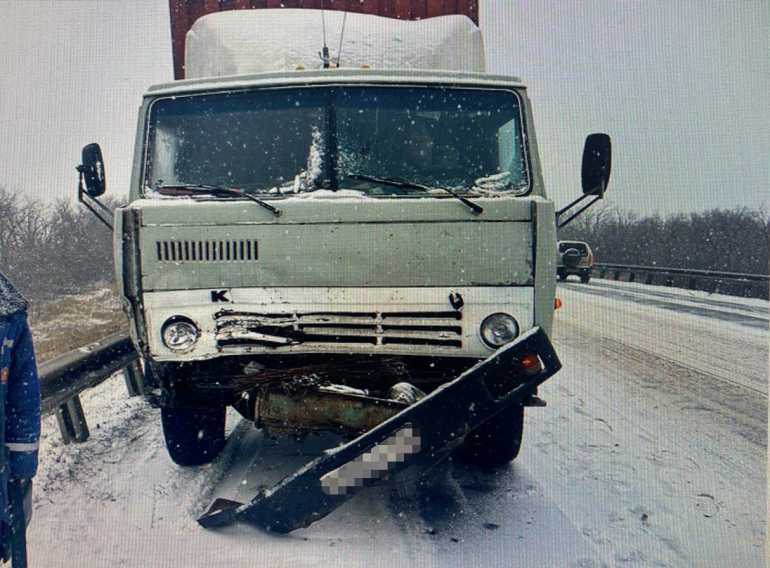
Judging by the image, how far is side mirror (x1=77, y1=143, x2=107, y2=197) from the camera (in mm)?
4125

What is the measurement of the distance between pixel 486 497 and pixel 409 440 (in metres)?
1.09

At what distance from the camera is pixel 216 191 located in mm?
3480

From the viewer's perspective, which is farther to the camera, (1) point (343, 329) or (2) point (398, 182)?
(2) point (398, 182)

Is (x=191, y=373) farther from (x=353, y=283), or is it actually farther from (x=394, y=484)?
(x=394, y=484)

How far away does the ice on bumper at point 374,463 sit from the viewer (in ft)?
9.51

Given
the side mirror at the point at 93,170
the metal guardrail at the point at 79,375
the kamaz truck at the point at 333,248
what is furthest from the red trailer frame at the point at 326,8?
the metal guardrail at the point at 79,375

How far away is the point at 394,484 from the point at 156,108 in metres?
2.96

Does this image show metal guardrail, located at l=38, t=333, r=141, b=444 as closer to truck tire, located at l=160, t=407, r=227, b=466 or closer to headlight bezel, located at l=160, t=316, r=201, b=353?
truck tire, located at l=160, t=407, r=227, b=466

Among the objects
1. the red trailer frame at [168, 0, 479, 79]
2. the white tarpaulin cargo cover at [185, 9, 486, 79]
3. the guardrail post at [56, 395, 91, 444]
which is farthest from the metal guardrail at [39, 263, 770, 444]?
the red trailer frame at [168, 0, 479, 79]

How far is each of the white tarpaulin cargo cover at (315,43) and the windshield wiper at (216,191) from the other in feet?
3.94

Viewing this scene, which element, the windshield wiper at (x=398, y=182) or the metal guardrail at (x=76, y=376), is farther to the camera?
the metal guardrail at (x=76, y=376)

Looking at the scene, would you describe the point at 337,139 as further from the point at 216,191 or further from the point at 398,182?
the point at 216,191

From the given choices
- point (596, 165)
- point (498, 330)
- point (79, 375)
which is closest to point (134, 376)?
point (79, 375)

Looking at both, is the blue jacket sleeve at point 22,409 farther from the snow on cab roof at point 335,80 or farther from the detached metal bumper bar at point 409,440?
the snow on cab roof at point 335,80
